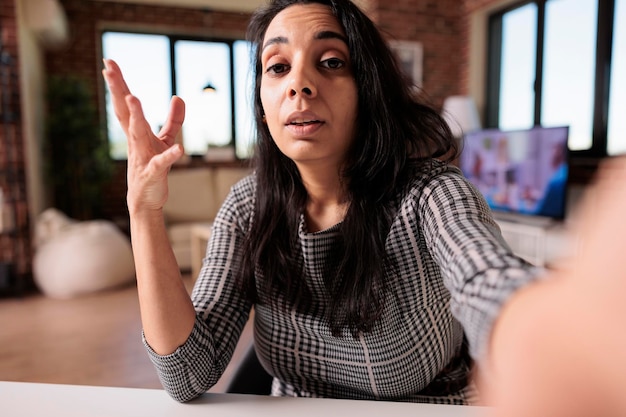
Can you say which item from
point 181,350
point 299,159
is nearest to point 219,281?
point 181,350

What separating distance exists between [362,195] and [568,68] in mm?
3963

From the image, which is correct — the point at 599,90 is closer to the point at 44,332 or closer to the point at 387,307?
the point at 387,307

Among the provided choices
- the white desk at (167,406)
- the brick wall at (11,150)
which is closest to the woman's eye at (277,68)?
the white desk at (167,406)

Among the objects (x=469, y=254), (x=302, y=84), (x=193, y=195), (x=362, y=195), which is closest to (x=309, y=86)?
(x=302, y=84)

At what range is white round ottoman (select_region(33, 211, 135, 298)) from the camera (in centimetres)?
392

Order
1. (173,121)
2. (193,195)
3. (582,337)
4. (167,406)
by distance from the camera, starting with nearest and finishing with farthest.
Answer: (582,337), (167,406), (173,121), (193,195)

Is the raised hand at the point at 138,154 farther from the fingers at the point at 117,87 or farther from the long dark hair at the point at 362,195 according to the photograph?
the long dark hair at the point at 362,195

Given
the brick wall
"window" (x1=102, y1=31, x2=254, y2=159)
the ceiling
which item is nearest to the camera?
the brick wall

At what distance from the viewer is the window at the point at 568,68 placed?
3703mm

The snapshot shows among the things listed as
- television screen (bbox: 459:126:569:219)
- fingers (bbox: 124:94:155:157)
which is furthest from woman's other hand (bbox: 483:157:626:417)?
television screen (bbox: 459:126:569:219)

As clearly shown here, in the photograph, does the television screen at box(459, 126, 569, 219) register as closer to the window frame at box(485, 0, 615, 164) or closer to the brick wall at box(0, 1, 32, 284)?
the window frame at box(485, 0, 615, 164)

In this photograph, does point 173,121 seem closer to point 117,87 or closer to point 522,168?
point 117,87

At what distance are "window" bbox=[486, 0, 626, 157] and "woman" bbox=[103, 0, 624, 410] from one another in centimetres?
351

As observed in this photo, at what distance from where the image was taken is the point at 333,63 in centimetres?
91
